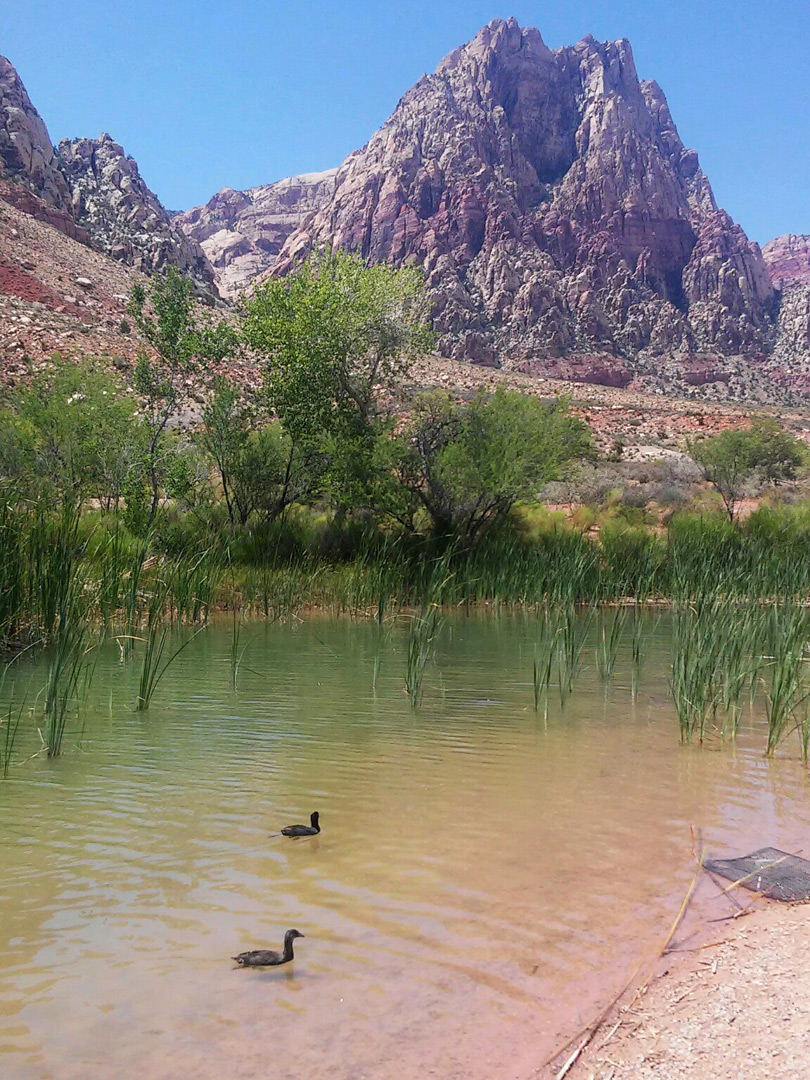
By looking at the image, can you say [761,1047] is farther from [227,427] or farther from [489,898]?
[227,427]

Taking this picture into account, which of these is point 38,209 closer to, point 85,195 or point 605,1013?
point 85,195

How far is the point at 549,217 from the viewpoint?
6260 inches

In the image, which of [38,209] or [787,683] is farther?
[38,209]

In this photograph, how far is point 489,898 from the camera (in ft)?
11.1

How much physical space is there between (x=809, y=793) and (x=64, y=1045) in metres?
4.08

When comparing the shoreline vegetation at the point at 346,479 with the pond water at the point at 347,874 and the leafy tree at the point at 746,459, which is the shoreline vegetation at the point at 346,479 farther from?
the pond water at the point at 347,874

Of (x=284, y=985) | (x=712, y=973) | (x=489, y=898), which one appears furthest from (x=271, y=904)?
(x=712, y=973)

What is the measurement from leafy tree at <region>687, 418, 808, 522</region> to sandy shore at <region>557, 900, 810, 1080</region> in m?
22.1

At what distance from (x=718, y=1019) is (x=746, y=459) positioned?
26691mm

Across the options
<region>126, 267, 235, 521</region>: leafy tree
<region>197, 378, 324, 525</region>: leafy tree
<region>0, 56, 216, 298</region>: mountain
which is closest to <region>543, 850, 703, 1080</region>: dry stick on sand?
<region>126, 267, 235, 521</region>: leafy tree

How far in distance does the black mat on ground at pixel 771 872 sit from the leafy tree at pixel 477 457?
41.6 feet

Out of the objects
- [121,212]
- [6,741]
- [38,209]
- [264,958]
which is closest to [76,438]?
[6,741]

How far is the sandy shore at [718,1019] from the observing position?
2.27 meters

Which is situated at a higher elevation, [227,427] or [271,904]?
[227,427]
